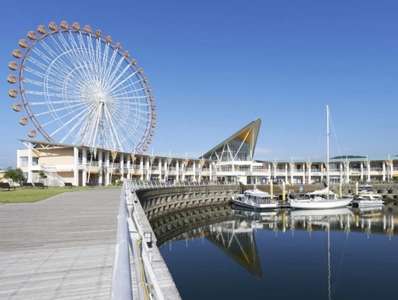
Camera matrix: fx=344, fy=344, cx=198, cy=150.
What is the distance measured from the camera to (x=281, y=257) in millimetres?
A: 24094

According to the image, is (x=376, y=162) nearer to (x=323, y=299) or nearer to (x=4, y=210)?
(x=323, y=299)

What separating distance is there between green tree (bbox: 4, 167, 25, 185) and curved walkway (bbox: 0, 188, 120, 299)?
40.7m

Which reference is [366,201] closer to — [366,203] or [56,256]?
[366,203]

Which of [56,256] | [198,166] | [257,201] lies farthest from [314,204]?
[56,256]

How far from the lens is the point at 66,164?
5538 centimetres

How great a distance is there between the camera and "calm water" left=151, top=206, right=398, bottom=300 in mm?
17438

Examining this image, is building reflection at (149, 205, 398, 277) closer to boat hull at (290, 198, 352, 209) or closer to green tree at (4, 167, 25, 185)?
boat hull at (290, 198, 352, 209)

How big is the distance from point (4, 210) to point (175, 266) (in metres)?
10.6

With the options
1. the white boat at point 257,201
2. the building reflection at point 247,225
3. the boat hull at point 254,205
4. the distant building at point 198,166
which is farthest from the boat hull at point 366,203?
the distant building at point 198,166

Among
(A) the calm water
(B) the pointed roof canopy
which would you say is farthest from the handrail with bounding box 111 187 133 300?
(B) the pointed roof canopy

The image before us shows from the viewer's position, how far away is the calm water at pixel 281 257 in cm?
1744

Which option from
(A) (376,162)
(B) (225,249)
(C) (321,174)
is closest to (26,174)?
(B) (225,249)

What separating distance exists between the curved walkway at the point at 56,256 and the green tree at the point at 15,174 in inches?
1602

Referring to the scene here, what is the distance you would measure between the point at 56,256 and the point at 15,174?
48.9 m
